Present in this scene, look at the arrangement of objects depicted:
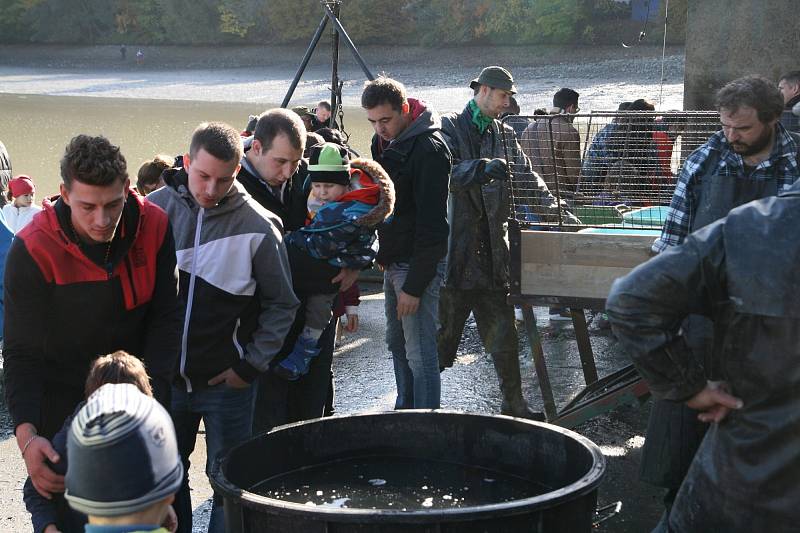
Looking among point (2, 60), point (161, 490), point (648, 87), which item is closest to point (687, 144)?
point (161, 490)

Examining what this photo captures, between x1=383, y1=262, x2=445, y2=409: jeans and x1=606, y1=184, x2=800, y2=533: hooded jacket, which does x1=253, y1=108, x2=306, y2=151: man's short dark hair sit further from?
x1=606, y1=184, x2=800, y2=533: hooded jacket

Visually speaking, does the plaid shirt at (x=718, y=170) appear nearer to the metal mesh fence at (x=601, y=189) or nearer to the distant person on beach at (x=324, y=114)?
the metal mesh fence at (x=601, y=189)

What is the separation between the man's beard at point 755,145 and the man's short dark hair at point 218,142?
78.2 inches

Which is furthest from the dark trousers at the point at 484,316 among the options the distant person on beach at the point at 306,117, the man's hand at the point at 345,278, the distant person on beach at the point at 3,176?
the distant person on beach at the point at 3,176

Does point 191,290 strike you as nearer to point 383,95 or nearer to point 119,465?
point 383,95

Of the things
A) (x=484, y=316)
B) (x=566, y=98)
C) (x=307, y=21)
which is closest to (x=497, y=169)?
(x=484, y=316)

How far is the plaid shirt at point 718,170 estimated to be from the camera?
4418mm

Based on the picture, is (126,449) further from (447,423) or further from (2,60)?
(2,60)

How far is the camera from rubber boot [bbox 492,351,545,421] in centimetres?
640

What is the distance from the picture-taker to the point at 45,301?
339 centimetres

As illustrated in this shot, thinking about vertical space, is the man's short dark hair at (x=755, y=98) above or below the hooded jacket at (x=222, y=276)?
above

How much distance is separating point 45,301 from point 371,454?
130cm

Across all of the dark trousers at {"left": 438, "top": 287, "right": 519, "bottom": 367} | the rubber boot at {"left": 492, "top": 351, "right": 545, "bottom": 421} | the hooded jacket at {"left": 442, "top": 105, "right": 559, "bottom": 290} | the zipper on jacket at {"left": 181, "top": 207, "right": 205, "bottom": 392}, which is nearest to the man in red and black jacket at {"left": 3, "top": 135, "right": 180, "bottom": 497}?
the zipper on jacket at {"left": 181, "top": 207, "right": 205, "bottom": 392}

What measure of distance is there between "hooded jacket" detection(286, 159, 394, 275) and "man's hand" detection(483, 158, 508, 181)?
1027 millimetres
